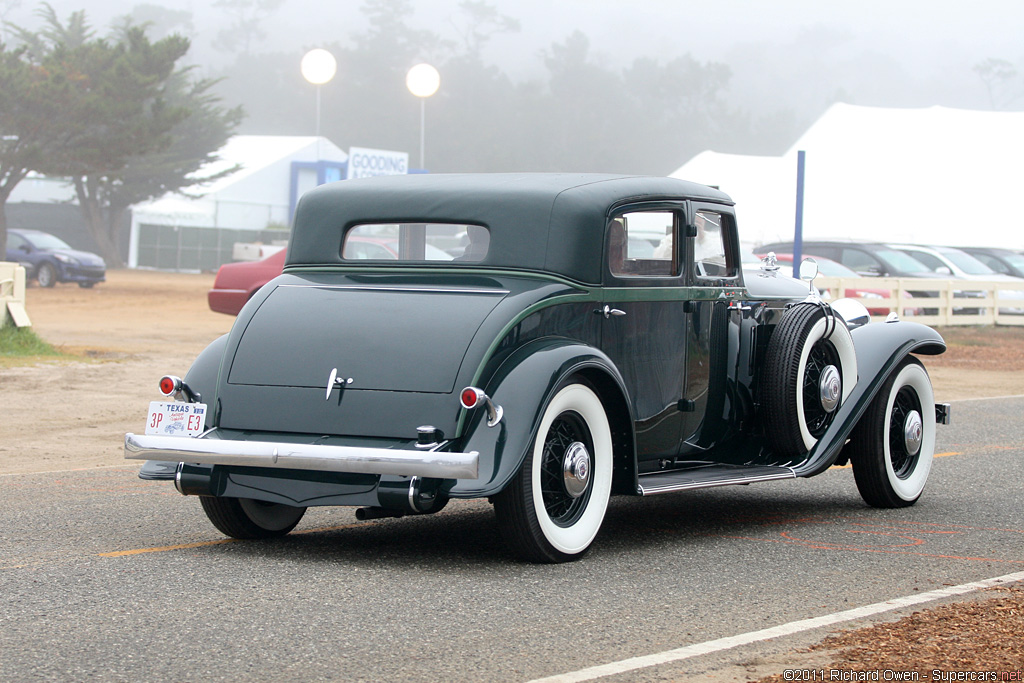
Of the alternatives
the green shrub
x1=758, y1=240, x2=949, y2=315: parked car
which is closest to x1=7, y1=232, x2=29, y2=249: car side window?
x1=758, y1=240, x2=949, y2=315: parked car

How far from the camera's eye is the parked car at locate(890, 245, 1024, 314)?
27672mm

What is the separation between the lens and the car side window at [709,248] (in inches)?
269

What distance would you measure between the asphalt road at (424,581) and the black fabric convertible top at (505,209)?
4.46 ft

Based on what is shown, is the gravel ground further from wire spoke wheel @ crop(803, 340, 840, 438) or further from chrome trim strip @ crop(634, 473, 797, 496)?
wire spoke wheel @ crop(803, 340, 840, 438)

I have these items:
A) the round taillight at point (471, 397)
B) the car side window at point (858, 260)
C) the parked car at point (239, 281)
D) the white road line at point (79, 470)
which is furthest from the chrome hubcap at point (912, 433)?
the car side window at point (858, 260)

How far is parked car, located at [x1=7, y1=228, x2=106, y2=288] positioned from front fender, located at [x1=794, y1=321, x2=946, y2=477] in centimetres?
3108

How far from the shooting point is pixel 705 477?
6.41 meters

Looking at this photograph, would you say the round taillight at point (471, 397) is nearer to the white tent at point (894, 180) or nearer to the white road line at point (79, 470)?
the white road line at point (79, 470)

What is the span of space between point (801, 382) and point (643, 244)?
118 centimetres

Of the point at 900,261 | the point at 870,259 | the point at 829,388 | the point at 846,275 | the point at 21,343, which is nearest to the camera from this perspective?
the point at 829,388

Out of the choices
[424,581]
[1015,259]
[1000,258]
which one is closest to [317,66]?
[1000,258]

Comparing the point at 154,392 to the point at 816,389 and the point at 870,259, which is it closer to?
the point at 816,389

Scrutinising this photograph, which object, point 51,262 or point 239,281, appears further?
point 51,262

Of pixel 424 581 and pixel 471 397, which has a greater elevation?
pixel 471 397
